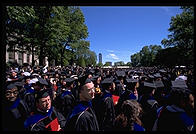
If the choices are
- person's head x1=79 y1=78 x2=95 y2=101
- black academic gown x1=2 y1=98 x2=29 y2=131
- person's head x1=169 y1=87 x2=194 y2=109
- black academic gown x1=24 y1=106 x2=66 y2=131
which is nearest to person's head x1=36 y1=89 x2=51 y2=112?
black academic gown x1=24 y1=106 x2=66 y2=131

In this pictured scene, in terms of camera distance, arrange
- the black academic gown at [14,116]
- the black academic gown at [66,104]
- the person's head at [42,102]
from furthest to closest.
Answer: the black academic gown at [66,104] < the person's head at [42,102] < the black academic gown at [14,116]

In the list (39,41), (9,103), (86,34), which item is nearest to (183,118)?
(9,103)

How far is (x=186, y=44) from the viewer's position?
91.0ft

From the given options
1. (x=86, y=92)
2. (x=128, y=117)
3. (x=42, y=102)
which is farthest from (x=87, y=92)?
(x=42, y=102)

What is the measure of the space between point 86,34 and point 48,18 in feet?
50.5

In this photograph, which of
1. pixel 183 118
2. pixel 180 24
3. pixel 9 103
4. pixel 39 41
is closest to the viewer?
pixel 183 118

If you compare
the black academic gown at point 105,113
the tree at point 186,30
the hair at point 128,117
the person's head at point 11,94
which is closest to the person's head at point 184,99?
the hair at point 128,117

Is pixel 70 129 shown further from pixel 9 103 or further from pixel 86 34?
pixel 86 34

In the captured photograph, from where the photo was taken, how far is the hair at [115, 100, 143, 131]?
198 cm

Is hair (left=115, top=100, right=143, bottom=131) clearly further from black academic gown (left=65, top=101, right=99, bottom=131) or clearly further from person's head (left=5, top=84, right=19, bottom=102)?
person's head (left=5, top=84, right=19, bottom=102)

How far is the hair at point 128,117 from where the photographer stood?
1976 millimetres

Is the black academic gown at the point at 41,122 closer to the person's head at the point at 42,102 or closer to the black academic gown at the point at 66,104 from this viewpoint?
the person's head at the point at 42,102

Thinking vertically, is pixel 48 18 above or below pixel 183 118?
above
